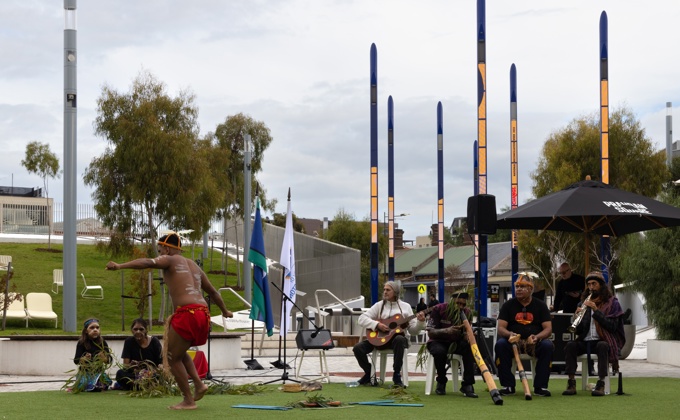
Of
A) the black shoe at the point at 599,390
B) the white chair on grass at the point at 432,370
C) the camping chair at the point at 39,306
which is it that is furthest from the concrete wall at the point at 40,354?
the camping chair at the point at 39,306

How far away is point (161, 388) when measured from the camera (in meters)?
12.9

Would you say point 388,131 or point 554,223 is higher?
point 388,131

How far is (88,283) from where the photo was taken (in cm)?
4559

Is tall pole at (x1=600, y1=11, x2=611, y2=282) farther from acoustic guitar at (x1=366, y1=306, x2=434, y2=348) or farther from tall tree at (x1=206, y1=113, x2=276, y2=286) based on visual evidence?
tall tree at (x1=206, y1=113, x2=276, y2=286)

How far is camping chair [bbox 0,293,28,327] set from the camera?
28641mm

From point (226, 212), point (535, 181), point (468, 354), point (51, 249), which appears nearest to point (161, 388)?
point (468, 354)

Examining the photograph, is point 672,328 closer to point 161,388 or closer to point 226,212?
point 161,388

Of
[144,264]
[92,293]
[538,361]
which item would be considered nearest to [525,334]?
[538,361]

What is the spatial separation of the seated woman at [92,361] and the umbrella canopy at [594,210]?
6008mm

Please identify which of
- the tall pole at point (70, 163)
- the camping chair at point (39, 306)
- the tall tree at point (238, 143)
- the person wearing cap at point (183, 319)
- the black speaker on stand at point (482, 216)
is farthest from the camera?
the tall tree at point (238, 143)

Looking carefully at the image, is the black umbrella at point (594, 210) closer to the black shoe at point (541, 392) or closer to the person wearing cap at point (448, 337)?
the person wearing cap at point (448, 337)

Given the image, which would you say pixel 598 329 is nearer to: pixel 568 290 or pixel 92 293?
pixel 568 290

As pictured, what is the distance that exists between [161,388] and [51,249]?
45146 mm

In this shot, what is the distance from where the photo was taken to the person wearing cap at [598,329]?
12984 millimetres
